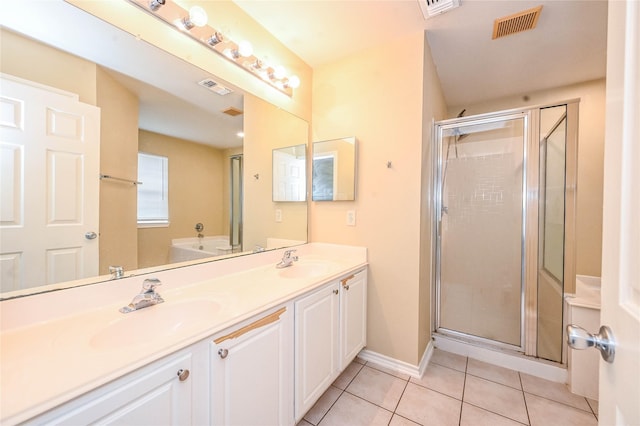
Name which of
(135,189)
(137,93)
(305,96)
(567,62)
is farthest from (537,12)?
(135,189)

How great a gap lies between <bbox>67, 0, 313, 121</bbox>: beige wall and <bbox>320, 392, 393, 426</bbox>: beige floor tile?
2.04 meters

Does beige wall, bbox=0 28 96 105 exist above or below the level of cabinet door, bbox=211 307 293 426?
above

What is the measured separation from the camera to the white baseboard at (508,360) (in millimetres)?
1756

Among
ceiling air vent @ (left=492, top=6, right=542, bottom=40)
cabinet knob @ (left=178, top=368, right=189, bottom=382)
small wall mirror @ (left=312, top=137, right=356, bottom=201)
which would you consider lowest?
cabinet knob @ (left=178, top=368, right=189, bottom=382)

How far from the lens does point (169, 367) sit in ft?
2.38

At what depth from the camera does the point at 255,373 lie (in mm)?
992

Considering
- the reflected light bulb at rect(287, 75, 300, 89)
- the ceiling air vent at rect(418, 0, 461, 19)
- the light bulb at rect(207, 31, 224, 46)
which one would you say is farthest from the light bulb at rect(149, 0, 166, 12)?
the ceiling air vent at rect(418, 0, 461, 19)

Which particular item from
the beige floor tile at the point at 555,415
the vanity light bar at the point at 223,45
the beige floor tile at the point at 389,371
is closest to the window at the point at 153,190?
the vanity light bar at the point at 223,45

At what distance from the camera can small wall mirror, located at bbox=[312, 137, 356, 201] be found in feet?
6.48

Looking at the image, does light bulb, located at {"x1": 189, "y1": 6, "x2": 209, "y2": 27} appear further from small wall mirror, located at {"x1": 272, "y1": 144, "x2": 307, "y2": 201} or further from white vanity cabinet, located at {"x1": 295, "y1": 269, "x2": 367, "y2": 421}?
white vanity cabinet, located at {"x1": 295, "y1": 269, "x2": 367, "y2": 421}

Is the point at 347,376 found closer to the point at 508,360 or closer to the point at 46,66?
the point at 508,360

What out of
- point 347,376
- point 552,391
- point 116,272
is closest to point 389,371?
point 347,376

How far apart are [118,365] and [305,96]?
6.84ft

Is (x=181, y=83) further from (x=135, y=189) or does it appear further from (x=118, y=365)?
(x=118, y=365)
